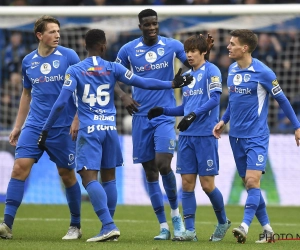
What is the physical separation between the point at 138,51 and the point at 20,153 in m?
1.98

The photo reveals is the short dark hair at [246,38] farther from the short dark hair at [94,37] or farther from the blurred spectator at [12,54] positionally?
the blurred spectator at [12,54]

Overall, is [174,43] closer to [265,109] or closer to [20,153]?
[265,109]

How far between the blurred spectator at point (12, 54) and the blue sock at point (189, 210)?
791 cm

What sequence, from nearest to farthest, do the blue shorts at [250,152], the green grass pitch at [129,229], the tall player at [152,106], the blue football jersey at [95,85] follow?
the green grass pitch at [129,229] < the blue football jersey at [95,85] < the blue shorts at [250,152] < the tall player at [152,106]

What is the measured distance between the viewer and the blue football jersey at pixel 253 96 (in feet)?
30.9

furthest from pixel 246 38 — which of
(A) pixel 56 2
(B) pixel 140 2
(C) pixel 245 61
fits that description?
(A) pixel 56 2

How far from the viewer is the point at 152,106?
10.3 meters

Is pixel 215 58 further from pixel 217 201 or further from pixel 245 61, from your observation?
pixel 217 201

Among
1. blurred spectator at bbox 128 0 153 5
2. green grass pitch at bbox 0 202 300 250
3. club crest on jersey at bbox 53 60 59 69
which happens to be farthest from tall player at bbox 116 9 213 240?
blurred spectator at bbox 128 0 153 5

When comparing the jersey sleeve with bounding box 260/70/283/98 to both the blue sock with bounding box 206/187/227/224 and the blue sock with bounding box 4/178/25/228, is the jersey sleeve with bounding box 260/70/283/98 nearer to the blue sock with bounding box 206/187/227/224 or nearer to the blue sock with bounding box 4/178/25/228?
the blue sock with bounding box 206/187/227/224

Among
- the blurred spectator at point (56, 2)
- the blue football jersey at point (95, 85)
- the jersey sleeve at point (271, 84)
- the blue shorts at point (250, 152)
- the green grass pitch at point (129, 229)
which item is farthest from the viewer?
the blurred spectator at point (56, 2)

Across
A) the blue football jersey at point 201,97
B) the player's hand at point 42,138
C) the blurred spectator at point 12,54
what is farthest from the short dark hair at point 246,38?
the blurred spectator at point 12,54

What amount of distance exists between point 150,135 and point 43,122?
4.44 ft

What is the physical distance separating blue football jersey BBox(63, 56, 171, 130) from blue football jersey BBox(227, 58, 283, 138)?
35.3 inches
